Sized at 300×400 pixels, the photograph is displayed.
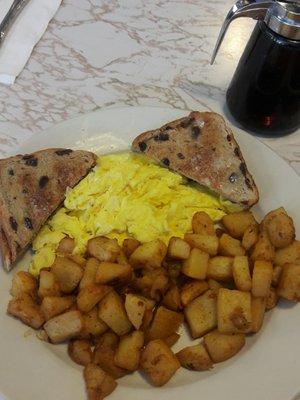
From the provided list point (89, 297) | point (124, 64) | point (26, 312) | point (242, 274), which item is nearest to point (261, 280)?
point (242, 274)

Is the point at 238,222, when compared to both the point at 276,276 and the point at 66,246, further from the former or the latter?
the point at 66,246

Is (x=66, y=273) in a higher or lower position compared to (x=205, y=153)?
lower

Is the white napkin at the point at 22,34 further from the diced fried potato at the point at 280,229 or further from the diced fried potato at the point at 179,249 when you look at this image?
the diced fried potato at the point at 280,229

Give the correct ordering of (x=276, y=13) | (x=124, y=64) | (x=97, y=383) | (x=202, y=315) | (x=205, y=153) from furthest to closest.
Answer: (x=124, y=64) < (x=205, y=153) < (x=276, y=13) < (x=202, y=315) < (x=97, y=383)

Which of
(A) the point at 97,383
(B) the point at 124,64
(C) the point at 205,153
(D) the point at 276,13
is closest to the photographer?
(A) the point at 97,383

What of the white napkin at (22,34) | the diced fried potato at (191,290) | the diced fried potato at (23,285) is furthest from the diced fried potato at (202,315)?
the white napkin at (22,34)

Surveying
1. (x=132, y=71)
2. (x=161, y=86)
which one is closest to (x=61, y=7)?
(x=132, y=71)

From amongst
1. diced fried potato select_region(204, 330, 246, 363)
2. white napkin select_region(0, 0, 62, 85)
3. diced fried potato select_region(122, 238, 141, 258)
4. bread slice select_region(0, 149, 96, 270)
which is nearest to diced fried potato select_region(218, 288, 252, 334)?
diced fried potato select_region(204, 330, 246, 363)
